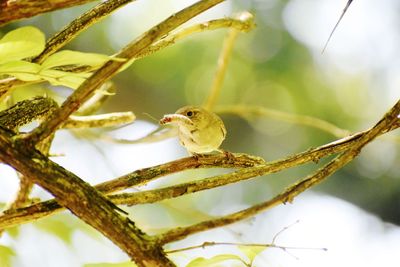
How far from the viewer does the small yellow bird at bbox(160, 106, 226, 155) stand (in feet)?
2.97

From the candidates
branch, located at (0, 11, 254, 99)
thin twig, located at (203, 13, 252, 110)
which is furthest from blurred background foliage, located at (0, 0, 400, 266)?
branch, located at (0, 11, 254, 99)

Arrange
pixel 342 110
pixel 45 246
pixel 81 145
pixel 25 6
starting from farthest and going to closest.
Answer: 1. pixel 342 110
2. pixel 81 145
3. pixel 45 246
4. pixel 25 6

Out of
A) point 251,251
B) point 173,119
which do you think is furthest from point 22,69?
point 173,119

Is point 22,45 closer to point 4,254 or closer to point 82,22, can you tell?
point 82,22

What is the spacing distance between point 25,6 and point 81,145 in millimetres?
1112

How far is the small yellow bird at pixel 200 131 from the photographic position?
91 centimetres

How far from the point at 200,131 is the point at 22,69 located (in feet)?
1.71

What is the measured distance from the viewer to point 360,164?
5.73ft

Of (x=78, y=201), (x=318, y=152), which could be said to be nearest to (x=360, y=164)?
(x=318, y=152)

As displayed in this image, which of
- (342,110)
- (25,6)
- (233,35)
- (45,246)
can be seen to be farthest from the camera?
(342,110)

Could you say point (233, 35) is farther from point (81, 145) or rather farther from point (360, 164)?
point (360, 164)

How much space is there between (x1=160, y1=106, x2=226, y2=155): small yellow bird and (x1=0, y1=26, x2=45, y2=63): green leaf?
18.5 inches

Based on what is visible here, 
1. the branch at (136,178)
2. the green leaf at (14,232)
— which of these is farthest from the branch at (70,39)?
the green leaf at (14,232)

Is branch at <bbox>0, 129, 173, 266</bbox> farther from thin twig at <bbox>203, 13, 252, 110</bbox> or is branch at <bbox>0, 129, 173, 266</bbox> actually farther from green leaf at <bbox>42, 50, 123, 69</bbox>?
thin twig at <bbox>203, 13, 252, 110</bbox>
